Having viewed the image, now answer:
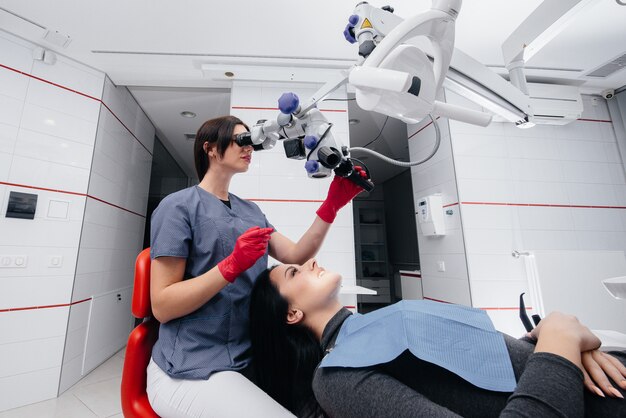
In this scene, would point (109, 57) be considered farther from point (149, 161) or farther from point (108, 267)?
point (108, 267)

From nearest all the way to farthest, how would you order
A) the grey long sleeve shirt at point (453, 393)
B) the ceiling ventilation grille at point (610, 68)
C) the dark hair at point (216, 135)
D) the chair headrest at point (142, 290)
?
1. the grey long sleeve shirt at point (453, 393)
2. the chair headrest at point (142, 290)
3. the dark hair at point (216, 135)
4. the ceiling ventilation grille at point (610, 68)

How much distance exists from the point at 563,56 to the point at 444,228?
1699mm

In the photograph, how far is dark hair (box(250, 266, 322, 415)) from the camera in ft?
2.98

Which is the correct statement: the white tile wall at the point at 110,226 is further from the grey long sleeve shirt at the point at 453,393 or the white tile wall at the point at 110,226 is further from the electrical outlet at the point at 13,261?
the grey long sleeve shirt at the point at 453,393

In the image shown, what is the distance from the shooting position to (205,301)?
0.84 m

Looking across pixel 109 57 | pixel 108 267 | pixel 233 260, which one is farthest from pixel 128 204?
pixel 233 260

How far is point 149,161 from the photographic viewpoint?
3785 mm

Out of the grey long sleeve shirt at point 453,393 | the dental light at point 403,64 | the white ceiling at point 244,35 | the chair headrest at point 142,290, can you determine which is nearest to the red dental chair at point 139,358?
the chair headrest at point 142,290

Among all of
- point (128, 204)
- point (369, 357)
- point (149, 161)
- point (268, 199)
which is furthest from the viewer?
point (149, 161)

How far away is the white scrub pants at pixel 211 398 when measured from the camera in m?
0.76

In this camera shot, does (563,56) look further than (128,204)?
No

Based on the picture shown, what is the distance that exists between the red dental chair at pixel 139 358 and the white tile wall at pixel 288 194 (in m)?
1.54

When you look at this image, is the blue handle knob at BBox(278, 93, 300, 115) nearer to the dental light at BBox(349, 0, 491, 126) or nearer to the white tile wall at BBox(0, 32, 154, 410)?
the dental light at BBox(349, 0, 491, 126)

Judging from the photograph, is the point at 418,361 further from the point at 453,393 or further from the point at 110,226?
the point at 110,226
